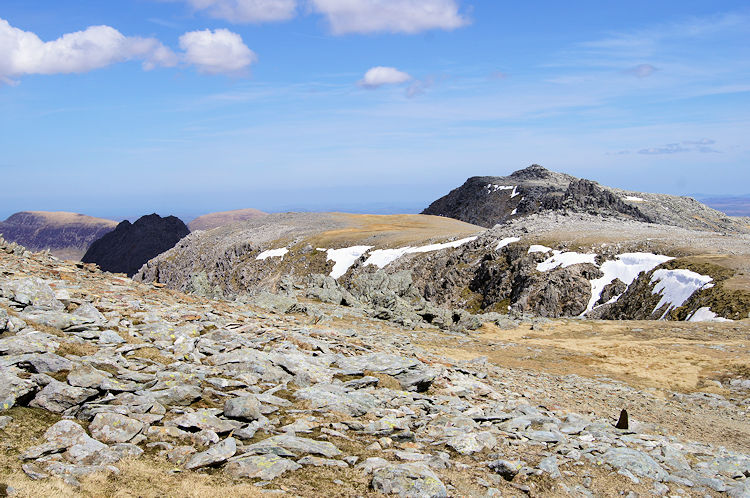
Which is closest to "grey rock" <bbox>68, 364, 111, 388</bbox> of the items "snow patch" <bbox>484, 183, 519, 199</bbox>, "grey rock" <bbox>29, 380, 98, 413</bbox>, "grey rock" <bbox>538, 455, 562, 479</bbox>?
"grey rock" <bbox>29, 380, 98, 413</bbox>

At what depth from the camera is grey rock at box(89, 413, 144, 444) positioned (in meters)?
10.3

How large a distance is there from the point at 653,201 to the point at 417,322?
497ft

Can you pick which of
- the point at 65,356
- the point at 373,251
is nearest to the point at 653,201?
the point at 373,251

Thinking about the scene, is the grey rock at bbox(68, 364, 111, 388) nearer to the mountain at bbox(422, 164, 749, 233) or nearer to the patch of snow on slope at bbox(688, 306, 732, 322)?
the patch of snow on slope at bbox(688, 306, 732, 322)

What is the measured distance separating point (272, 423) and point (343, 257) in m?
80.5

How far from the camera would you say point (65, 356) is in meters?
13.3

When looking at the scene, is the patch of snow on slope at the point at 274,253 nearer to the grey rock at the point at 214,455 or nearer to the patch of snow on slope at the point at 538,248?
the patch of snow on slope at the point at 538,248

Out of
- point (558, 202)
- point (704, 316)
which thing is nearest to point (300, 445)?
point (704, 316)

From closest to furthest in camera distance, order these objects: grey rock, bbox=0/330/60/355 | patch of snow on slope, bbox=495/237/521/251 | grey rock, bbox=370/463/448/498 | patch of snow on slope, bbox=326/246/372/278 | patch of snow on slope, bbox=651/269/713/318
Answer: grey rock, bbox=370/463/448/498 → grey rock, bbox=0/330/60/355 → patch of snow on slope, bbox=651/269/713/318 → patch of snow on slope, bbox=495/237/521/251 → patch of snow on slope, bbox=326/246/372/278

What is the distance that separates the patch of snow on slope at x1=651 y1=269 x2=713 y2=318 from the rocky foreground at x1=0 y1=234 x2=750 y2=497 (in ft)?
86.7

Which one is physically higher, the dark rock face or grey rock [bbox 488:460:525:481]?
grey rock [bbox 488:460:525:481]

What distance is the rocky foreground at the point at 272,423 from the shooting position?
9.81 meters

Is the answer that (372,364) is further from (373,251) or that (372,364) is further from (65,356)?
(373,251)

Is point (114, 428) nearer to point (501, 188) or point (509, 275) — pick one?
point (509, 275)
